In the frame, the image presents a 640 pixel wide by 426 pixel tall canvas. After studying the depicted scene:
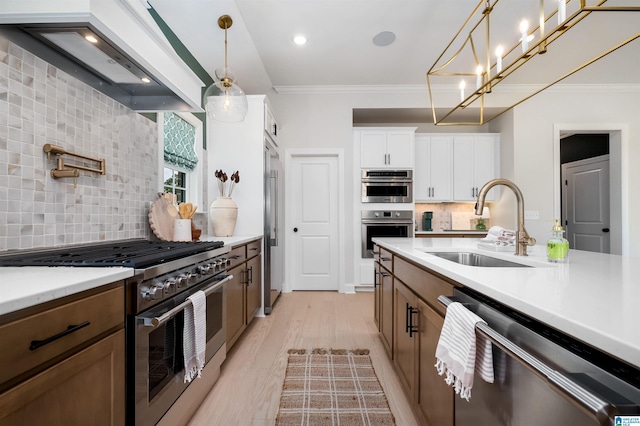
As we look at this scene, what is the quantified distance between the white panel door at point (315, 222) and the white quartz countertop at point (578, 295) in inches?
124

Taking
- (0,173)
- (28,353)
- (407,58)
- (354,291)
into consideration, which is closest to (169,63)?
(0,173)

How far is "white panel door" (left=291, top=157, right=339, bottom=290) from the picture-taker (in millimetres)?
4367

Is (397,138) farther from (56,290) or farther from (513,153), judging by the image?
(56,290)

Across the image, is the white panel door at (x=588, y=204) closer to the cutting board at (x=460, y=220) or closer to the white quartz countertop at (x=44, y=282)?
the cutting board at (x=460, y=220)

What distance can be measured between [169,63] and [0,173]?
0.94 metres

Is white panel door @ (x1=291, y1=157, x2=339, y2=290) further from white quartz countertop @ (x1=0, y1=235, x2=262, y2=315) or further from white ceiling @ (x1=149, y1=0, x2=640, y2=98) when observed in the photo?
white quartz countertop @ (x1=0, y1=235, x2=262, y2=315)

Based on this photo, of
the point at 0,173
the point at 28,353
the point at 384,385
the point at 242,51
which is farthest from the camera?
the point at 242,51

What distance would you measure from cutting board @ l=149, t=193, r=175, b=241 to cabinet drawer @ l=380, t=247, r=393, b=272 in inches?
65.5

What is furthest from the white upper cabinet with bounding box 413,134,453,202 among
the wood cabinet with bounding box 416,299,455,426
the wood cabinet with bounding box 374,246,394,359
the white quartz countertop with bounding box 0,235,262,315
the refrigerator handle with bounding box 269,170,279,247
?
the white quartz countertop with bounding box 0,235,262,315

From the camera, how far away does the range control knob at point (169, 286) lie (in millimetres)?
1239

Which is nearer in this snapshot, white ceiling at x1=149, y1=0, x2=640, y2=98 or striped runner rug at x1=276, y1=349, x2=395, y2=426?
striped runner rug at x1=276, y1=349, x2=395, y2=426

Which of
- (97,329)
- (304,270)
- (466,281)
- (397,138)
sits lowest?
(304,270)

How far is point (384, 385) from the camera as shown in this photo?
6.14 ft

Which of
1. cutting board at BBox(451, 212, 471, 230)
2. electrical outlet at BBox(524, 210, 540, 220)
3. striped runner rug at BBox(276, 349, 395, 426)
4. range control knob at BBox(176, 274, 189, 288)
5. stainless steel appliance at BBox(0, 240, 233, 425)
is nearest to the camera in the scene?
stainless steel appliance at BBox(0, 240, 233, 425)
